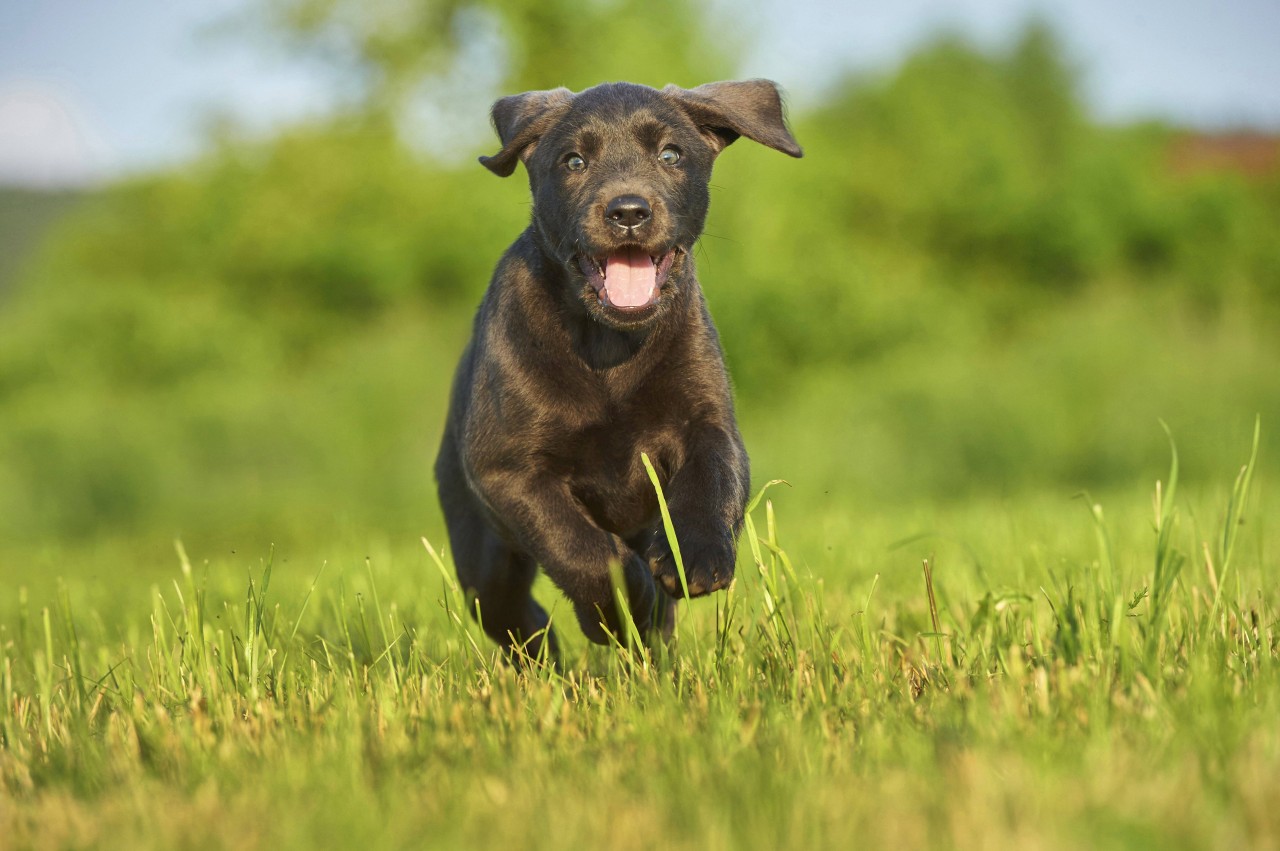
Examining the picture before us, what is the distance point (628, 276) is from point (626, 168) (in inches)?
13.9

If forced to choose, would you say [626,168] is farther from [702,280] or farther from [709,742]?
[702,280]

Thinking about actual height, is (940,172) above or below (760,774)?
above

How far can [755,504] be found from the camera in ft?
9.65

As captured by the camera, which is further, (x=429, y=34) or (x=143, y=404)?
(x=429, y=34)

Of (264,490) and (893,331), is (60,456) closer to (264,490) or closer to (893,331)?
(264,490)

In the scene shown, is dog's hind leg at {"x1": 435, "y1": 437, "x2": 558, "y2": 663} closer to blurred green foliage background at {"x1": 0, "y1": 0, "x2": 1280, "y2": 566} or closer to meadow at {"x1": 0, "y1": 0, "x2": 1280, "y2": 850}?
meadow at {"x1": 0, "y1": 0, "x2": 1280, "y2": 850}

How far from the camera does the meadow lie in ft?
6.42

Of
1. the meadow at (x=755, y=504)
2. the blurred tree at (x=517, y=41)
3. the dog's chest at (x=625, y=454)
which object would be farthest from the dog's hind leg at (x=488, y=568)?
the blurred tree at (x=517, y=41)

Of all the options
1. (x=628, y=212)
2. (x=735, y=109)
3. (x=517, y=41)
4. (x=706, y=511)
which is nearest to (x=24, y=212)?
(x=517, y=41)

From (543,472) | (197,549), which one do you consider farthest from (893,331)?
→ (543,472)

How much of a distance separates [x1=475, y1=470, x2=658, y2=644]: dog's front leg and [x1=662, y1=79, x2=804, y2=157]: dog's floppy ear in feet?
3.97

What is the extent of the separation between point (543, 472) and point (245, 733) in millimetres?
1291

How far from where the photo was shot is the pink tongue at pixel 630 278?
3.56m

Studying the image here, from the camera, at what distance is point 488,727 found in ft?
7.95
